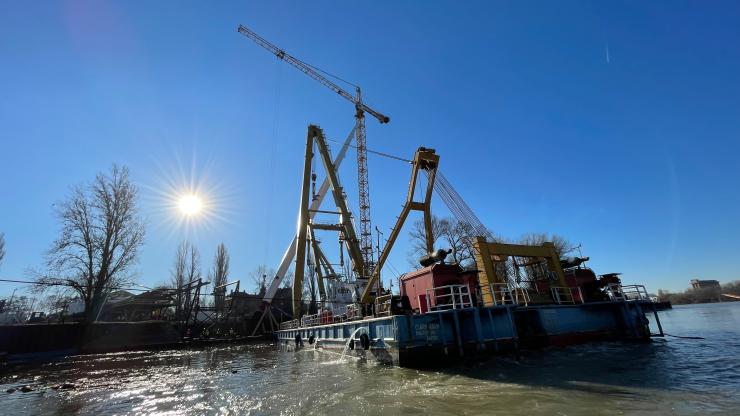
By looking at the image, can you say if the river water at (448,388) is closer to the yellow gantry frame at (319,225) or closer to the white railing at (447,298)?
the white railing at (447,298)

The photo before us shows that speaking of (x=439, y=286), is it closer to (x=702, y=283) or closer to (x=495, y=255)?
(x=495, y=255)

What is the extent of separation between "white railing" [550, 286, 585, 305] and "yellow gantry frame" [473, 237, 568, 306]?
1.39 feet

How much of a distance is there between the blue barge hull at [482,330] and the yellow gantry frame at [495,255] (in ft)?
6.26

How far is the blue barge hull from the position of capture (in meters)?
14.0

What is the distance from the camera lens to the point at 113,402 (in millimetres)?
10508

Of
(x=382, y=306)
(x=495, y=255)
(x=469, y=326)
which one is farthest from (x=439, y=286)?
(x=495, y=255)

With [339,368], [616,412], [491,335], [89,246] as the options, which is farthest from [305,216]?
[616,412]

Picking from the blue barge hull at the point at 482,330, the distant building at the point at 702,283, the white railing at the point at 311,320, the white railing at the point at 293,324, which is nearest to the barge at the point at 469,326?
the blue barge hull at the point at 482,330

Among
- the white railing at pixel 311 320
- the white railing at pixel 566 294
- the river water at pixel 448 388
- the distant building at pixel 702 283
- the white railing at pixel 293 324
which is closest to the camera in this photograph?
the river water at pixel 448 388

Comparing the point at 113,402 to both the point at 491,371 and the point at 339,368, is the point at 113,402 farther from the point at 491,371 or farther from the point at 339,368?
the point at 491,371

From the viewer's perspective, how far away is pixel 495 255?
63.2ft

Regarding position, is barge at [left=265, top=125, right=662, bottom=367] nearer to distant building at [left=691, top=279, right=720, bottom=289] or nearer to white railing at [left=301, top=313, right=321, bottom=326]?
white railing at [left=301, top=313, right=321, bottom=326]

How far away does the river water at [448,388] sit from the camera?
25.6 ft

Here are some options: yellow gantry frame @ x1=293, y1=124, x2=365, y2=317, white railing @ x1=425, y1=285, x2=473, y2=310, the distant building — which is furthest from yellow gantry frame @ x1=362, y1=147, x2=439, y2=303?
the distant building
